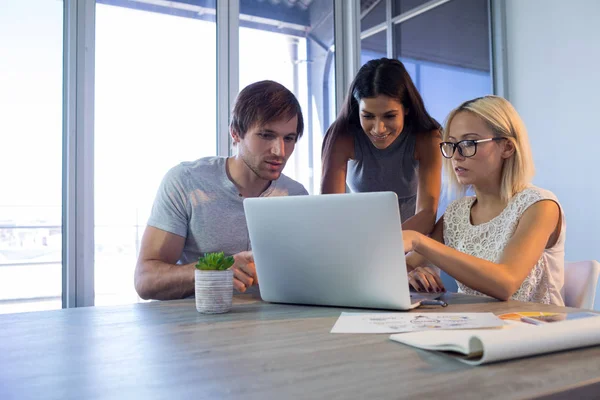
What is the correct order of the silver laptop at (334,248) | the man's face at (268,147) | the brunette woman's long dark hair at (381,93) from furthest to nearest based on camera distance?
the brunette woman's long dark hair at (381,93), the man's face at (268,147), the silver laptop at (334,248)

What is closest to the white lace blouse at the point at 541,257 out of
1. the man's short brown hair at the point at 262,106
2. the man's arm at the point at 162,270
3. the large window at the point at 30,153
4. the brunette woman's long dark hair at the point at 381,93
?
the brunette woman's long dark hair at the point at 381,93

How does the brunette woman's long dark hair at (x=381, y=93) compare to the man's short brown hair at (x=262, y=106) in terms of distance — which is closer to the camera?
the man's short brown hair at (x=262, y=106)

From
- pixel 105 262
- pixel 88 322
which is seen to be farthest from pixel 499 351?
pixel 105 262

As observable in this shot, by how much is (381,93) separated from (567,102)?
2.02m

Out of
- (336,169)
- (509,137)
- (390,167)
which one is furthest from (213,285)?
(390,167)

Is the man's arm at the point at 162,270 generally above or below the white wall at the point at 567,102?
below

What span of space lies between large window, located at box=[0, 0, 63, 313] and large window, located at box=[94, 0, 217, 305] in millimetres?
192

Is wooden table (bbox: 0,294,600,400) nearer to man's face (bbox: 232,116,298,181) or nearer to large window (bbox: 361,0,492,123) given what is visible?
man's face (bbox: 232,116,298,181)

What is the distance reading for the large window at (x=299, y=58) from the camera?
313 centimetres

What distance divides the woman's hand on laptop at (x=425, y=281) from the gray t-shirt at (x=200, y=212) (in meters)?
0.54

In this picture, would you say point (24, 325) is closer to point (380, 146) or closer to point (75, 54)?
point (380, 146)

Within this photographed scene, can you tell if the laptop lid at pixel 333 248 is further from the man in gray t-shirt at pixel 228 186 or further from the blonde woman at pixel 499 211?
the man in gray t-shirt at pixel 228 186

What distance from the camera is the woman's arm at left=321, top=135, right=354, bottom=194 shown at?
2121mm

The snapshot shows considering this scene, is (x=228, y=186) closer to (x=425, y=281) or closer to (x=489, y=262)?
(x=425, y=281)
